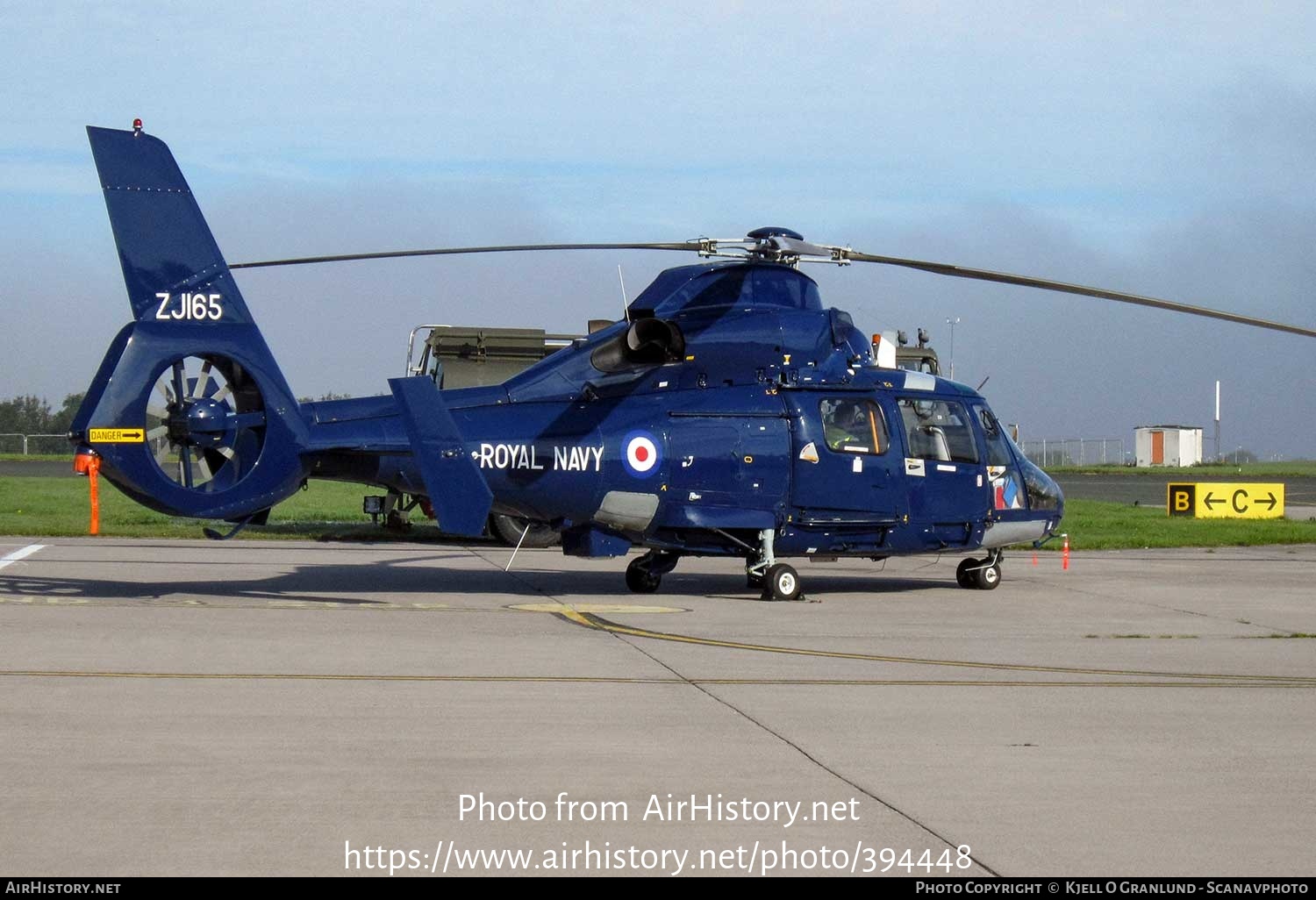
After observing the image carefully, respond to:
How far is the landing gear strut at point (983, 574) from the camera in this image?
753 inches

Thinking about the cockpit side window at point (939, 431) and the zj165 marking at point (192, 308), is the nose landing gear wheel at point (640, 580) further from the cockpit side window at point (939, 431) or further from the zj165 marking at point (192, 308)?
the zj165 marking at point (192, 308)

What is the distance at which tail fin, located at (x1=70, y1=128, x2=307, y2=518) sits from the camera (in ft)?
45.9

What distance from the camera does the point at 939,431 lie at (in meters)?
18.2

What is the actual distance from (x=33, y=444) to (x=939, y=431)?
66.7 metres

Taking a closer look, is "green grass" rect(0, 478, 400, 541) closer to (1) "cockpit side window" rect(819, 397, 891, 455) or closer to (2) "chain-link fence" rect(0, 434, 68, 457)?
(1) "cockpit side window" rect(819, 397, 891, 455)

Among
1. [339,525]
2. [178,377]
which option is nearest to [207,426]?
[178,377]

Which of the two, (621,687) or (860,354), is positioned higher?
(860,354)

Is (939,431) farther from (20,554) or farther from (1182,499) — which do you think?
(1182,499)

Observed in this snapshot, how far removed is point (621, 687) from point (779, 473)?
266 inches

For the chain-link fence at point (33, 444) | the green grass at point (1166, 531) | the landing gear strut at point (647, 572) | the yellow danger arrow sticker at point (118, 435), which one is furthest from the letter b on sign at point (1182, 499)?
the chain-link fence at point (33, 444)

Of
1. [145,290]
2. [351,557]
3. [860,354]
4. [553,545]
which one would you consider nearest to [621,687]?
[145,290]

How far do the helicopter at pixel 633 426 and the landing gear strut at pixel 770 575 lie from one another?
1.0 inches

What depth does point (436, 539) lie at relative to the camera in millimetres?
26328
